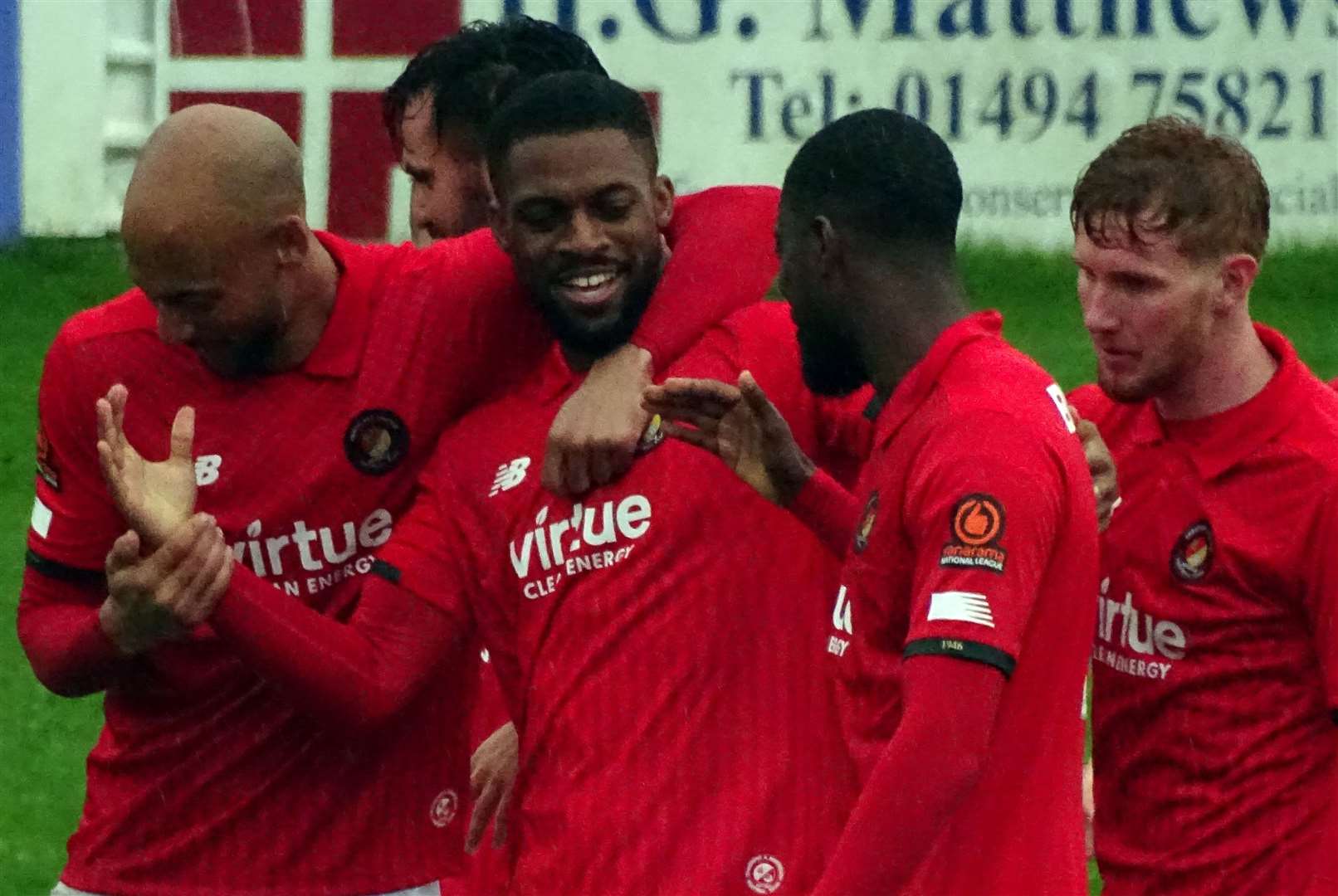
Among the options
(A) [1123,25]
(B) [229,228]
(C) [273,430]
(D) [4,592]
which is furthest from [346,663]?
(A) [1123,25]

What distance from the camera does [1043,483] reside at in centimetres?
338

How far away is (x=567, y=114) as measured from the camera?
423 centimetres

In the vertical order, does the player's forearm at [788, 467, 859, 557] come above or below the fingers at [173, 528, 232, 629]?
above

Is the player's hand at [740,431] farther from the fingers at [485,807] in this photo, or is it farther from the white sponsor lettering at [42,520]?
the white sponsor lettering at [42,520]

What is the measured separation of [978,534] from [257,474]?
154cm

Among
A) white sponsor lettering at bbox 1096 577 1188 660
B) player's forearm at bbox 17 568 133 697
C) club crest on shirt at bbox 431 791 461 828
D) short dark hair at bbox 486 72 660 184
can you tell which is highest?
short dark hair at bbox 486 72 660 184

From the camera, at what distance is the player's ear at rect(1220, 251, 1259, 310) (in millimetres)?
4117

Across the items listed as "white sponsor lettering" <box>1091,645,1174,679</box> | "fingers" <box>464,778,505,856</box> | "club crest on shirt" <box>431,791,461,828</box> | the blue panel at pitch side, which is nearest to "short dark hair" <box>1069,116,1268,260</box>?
"white sponsor lettering" <box>1091,645,1174,679</box>

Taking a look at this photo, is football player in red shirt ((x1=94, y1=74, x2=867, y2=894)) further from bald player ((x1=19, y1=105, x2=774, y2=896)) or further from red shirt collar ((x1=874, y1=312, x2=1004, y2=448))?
red shirt collar ((x1=874, y1=312, x2=1004, y2=448))

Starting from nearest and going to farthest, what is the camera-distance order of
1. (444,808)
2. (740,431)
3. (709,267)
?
(740,431)
(709,267)
(444,808)

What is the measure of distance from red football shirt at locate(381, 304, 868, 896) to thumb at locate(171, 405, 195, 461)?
1.68 feet

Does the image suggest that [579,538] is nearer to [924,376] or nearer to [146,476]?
[146,476]

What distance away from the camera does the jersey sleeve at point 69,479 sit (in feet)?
14.7

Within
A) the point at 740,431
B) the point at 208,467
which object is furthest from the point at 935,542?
the point at 208,467
